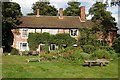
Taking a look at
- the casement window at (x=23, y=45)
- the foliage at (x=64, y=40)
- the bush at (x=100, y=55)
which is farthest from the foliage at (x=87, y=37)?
the bush at (x=100, y=55)

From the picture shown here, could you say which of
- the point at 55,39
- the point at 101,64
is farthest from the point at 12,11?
the point at 101,64

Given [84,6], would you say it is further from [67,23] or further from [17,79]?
[17,79]

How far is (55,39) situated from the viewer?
184 feet

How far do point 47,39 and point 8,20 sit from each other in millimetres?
8502

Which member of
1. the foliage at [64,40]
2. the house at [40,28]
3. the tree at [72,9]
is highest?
the tree at [72,9]

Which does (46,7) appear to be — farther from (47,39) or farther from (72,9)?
(47,39)

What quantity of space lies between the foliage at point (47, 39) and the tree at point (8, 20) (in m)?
3.95

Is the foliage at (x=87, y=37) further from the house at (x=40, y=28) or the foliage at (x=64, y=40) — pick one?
the house at (x=40, y=28)

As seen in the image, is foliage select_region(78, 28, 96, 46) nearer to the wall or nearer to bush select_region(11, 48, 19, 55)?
the wall

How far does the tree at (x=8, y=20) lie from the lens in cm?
5203

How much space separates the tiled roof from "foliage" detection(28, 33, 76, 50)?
7.99ft

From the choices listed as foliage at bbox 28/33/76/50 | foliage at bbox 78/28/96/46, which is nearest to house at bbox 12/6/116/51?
foliage at bbox 28/33/76/50

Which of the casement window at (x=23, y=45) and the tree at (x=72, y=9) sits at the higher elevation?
the tree at (x=72, y=9)

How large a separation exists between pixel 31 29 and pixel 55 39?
528 centimetres
